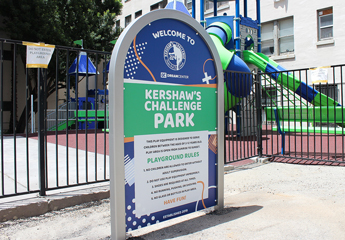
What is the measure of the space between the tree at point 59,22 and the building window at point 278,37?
991 cm

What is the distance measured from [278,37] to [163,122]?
56.8 feet

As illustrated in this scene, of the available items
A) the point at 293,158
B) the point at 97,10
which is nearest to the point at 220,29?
the point at 293,158

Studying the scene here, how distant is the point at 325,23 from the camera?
1611cm

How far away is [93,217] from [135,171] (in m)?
1.23

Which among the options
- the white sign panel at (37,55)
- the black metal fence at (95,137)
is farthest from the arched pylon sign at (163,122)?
the white sign panel at (37,55)

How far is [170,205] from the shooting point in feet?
10.3

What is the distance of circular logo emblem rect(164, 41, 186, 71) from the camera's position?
10.2 feet

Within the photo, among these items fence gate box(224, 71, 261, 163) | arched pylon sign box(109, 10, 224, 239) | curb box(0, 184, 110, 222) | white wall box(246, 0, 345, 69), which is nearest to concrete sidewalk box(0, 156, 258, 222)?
curb box(0, 184, 110, 222)

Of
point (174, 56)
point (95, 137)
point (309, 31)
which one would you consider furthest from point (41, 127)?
point (309, 31)

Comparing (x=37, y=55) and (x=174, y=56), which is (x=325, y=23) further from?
(x=37, y=55)

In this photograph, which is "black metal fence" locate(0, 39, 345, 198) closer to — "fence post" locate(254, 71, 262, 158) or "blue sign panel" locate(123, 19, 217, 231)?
"fence post" locate(254, 71, 262, 158)

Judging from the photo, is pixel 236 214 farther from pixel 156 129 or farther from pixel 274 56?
pixel 274 56

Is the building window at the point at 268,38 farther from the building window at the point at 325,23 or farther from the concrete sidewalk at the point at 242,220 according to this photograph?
the concrete sidewalk at the point at 242,220

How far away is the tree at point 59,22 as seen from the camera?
51.1ft
